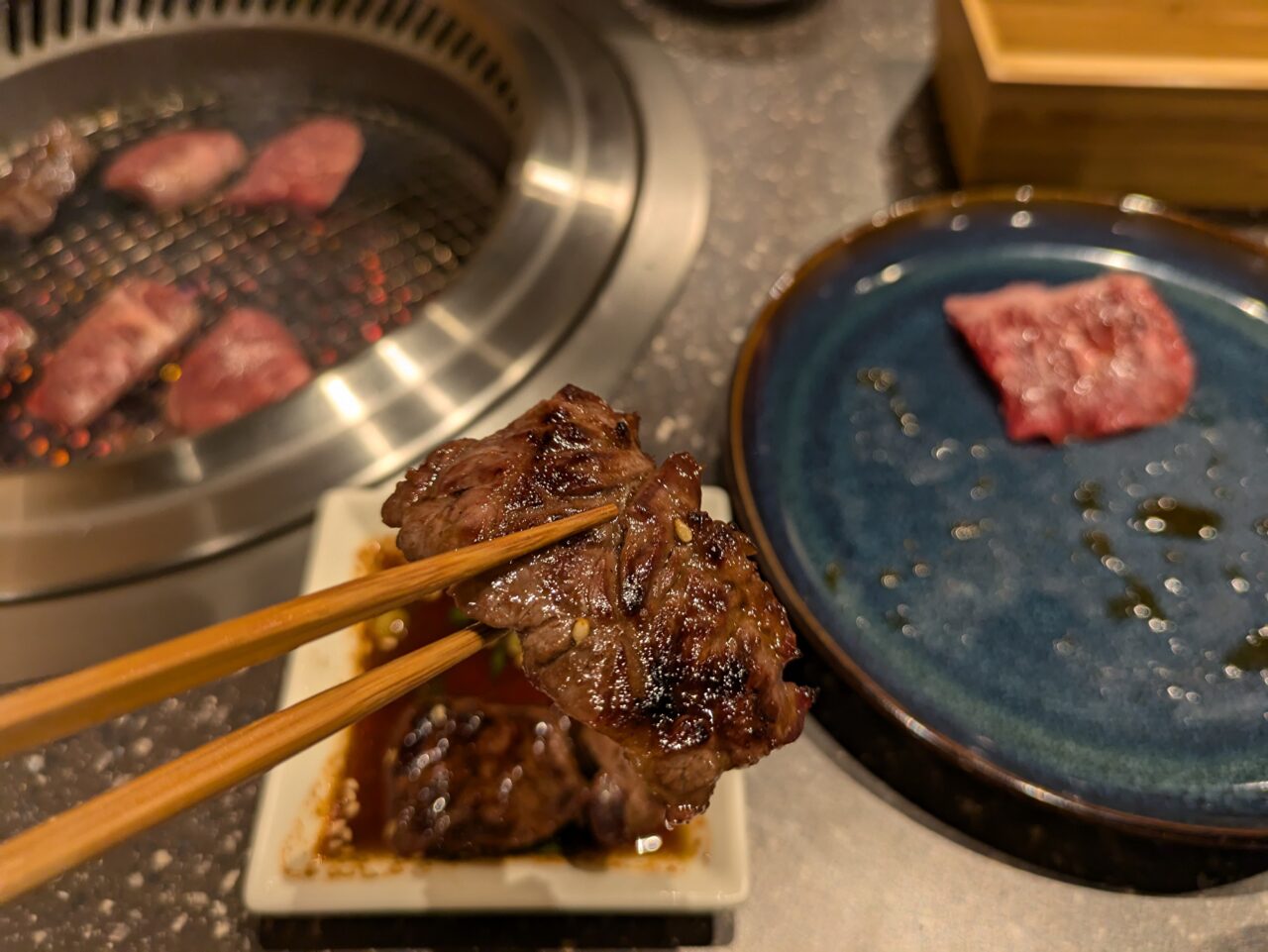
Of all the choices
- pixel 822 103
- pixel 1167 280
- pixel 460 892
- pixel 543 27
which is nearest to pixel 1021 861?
pixel 460 892

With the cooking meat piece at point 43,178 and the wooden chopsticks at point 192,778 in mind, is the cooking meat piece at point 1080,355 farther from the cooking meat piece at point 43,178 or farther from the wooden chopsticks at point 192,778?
the cooking meat piece at point 43,178

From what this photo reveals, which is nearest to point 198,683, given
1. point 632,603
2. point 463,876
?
point 632,603

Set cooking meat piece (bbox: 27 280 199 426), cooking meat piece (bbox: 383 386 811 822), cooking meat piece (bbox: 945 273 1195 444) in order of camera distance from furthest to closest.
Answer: cooking meat piece (bbox: 27 280 199 426) → cooking meat piece (bbox: 945 273 1195 444) → cooking meat piece (bbox: 383 386 811 822)

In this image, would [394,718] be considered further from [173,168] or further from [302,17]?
[302,17]

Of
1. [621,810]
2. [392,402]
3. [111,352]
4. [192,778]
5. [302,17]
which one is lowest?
[621,810]

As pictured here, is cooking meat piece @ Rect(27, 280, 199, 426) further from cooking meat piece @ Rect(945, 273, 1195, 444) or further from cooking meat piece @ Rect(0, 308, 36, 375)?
cooking meat piece @ Rect(945, 273, 1195, 444)

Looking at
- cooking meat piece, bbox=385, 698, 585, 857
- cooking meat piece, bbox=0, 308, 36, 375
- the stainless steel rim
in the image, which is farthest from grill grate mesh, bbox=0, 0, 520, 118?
cooking meat piece, bbox=385, 698, 585, 857
